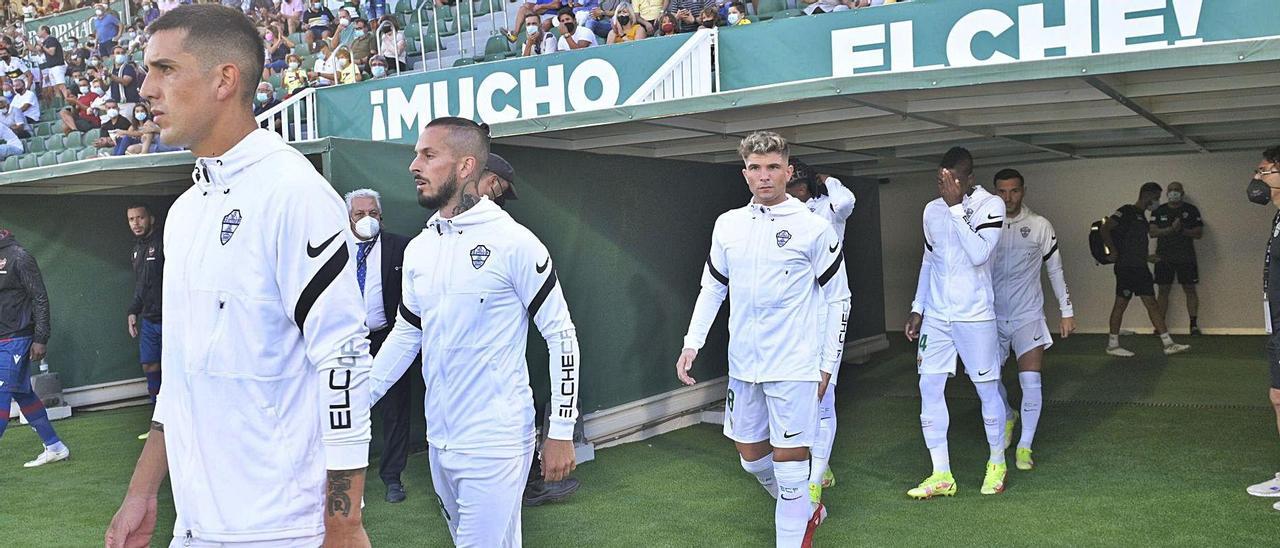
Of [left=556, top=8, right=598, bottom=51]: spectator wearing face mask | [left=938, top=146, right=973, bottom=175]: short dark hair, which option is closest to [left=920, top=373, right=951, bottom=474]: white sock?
[left=938, top=146, right=973, bottom=175]: short dark hair

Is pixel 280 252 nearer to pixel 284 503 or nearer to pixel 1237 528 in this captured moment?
pixel 284 503

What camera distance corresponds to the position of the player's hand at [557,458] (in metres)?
3.70

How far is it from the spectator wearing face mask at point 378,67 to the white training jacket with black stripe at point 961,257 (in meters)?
9.29

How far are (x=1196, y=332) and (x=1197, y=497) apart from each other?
8969 mm

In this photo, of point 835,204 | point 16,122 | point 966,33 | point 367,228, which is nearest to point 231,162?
point 367,228

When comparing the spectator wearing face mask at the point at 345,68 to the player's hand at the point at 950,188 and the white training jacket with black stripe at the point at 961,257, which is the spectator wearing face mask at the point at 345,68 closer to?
the white training jacket with black stripe at the point at 961,257

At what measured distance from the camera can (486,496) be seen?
3795mm

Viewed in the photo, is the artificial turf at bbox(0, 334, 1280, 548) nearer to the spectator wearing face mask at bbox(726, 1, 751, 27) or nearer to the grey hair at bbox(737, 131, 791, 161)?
the grey hair at bbox(737, 131, 791, 161)

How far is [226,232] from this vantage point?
233 cm

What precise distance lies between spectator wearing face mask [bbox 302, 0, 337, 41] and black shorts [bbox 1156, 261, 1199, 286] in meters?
12.1

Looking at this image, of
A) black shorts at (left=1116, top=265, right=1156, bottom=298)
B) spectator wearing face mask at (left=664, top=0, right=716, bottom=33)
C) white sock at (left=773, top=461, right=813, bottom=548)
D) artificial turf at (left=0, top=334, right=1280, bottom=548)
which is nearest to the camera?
white sock at (left=773, top=461, right=813, bottom=548)

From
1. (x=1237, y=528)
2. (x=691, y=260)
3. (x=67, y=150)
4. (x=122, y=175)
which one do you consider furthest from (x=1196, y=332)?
(x=67, y=150)

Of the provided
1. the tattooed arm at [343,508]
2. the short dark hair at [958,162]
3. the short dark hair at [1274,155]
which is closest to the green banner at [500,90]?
the short dark hair at [958,162]

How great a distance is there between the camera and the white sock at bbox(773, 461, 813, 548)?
16.9 feet
